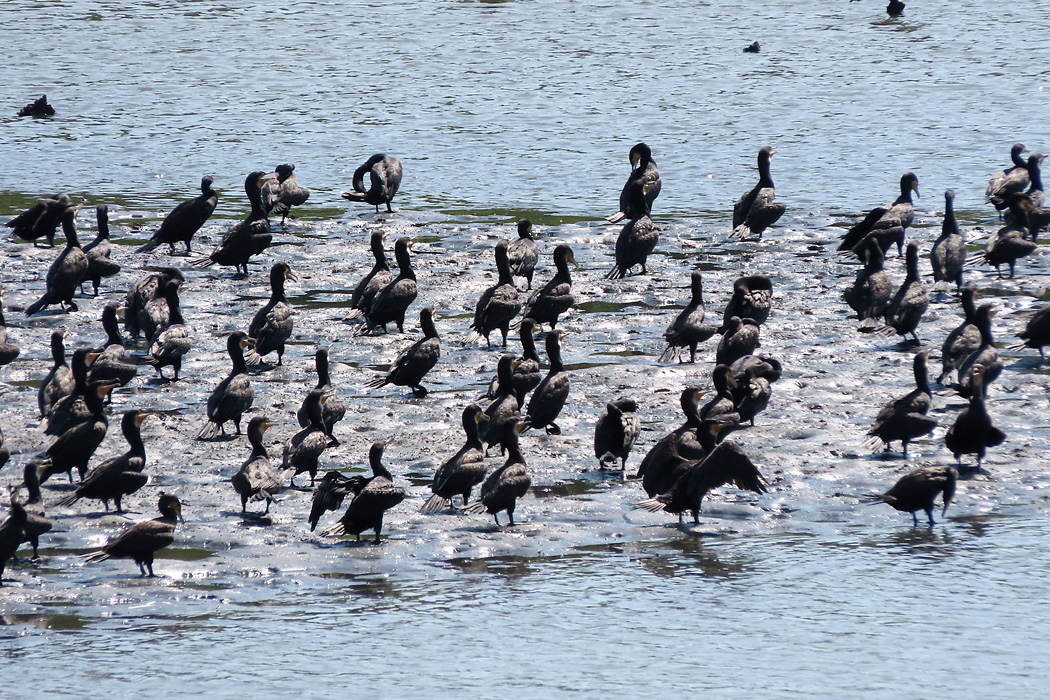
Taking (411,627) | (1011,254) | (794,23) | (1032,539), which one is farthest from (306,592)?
(794,23)

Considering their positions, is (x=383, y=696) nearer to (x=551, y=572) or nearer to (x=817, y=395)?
(x=551, y=572)

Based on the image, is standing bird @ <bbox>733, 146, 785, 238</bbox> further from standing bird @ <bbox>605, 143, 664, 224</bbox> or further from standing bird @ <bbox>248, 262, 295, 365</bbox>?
standing bird @ <bbox>248, 262, 295, 365</bbox>

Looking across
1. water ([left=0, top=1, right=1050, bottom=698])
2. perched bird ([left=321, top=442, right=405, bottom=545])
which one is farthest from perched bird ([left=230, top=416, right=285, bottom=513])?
perched bird ([left=321, top=442, right=405, bottom=545])

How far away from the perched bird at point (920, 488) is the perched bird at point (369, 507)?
5.13 meters

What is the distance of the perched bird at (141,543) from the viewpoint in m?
13.0

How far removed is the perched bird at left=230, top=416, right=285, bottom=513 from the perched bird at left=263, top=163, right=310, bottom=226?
13.5 metres

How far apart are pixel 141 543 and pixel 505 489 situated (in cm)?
365

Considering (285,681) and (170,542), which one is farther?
(170,542)

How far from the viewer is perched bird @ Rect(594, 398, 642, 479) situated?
50.9 feet

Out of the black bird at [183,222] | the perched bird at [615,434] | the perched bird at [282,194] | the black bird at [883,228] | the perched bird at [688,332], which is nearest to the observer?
the perched bird at [615,434]

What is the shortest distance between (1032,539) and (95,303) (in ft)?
50.0

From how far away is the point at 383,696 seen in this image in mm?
11273

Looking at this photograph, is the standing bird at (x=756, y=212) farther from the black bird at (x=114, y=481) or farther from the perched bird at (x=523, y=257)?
the black bird at (x=114, y=481)

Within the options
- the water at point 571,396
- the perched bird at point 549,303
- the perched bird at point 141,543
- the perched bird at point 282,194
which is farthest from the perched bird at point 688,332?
the perched bird at point 282,194
